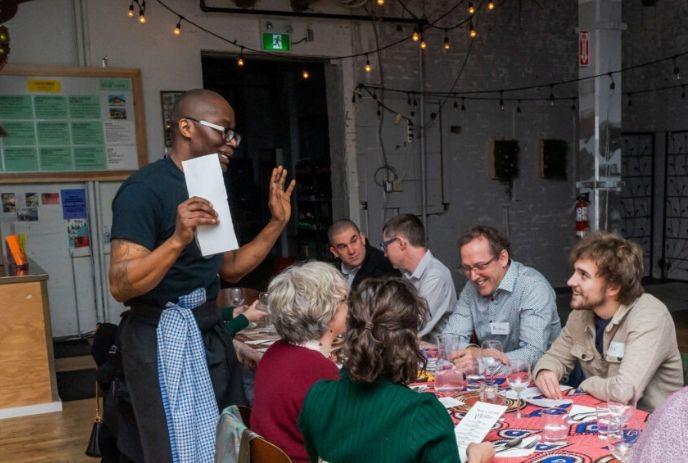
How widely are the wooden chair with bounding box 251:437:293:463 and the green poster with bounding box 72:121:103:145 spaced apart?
5.36m

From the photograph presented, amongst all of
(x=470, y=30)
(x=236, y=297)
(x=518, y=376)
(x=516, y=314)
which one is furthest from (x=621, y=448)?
(x=470, y=30)

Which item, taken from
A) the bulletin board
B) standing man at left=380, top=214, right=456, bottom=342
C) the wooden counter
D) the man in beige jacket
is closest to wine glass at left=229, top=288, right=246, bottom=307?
standing man at left=380, top=214, right=456, bottom=342

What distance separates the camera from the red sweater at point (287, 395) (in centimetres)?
206

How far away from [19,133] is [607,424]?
232 inches

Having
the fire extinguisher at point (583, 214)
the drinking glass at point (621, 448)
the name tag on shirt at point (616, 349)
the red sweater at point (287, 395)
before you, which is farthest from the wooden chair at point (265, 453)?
the fire extinguisher at point (583, 214)

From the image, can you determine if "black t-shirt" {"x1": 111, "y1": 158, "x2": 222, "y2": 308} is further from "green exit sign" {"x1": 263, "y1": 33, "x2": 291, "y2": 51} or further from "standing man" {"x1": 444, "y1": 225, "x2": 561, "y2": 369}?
"green exit sign" {"x1": 263, "y1": 33, "x2": 291, "y2": 51}

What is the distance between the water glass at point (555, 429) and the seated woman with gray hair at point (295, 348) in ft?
2.21

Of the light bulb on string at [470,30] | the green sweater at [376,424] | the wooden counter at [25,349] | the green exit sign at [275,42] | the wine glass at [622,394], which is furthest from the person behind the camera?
the light bulb on string at [470,30]

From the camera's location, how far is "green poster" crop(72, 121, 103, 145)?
20.8ft

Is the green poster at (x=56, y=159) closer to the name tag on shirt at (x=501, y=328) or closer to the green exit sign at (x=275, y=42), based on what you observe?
the green exit sign at (x=275, y=42)

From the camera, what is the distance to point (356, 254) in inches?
172

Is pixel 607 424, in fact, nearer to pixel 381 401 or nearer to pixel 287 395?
pixel 381 401

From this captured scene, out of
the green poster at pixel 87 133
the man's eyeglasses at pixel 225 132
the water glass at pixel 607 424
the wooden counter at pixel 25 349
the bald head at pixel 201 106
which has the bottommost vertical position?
the wooden counter at pixel 25 349

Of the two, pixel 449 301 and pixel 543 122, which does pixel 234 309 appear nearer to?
pixel 449 301
